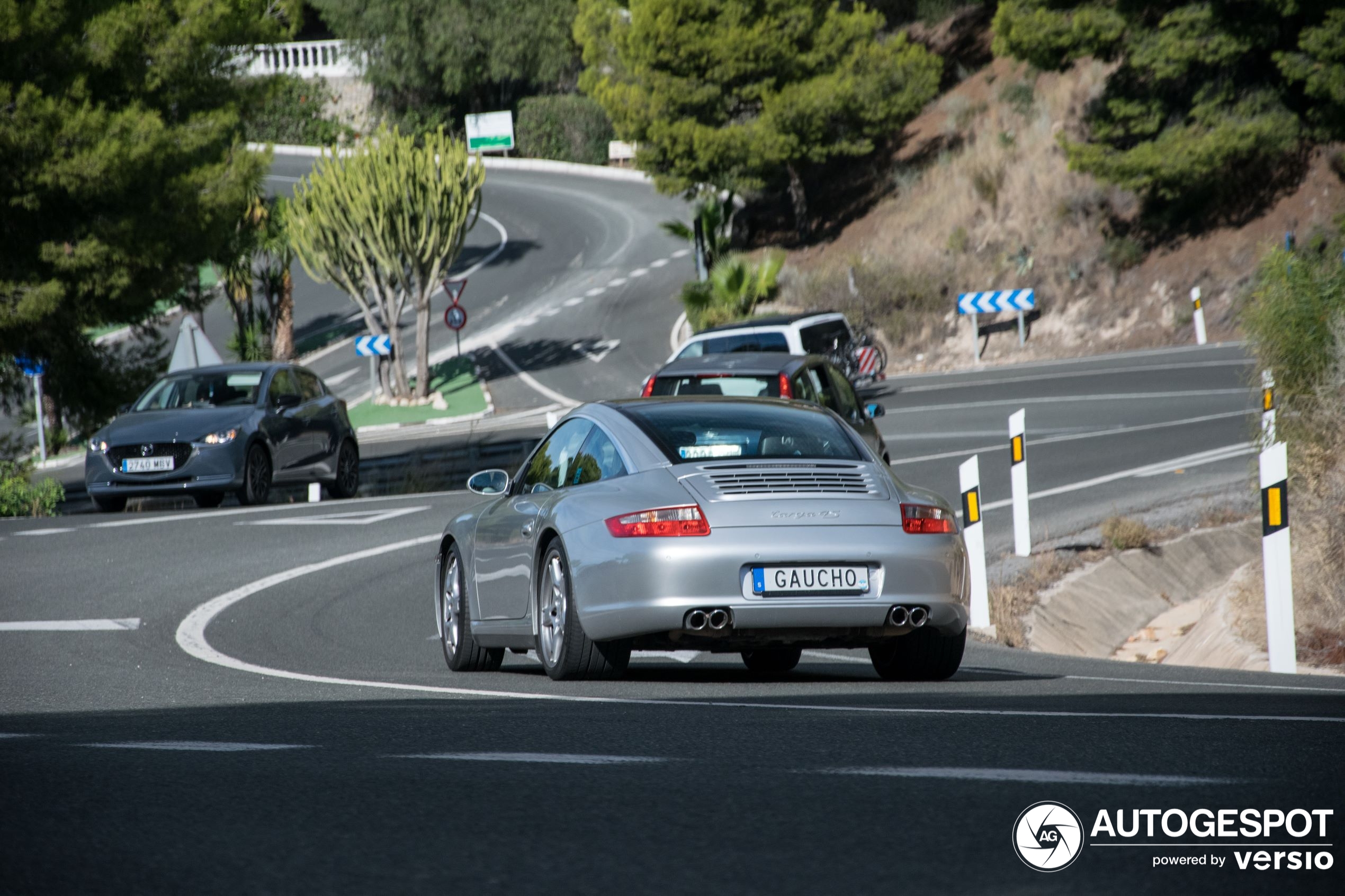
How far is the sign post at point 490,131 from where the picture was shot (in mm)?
85188

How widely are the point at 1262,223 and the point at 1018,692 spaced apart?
34.9 meters

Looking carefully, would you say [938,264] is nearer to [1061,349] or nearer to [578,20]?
[1061,349]

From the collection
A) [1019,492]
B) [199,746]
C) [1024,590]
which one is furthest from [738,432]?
[1019,492]

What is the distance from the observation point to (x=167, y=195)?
25.7m

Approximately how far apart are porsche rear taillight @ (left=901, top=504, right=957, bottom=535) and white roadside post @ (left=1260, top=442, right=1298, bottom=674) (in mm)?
3043

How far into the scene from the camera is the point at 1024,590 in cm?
1367

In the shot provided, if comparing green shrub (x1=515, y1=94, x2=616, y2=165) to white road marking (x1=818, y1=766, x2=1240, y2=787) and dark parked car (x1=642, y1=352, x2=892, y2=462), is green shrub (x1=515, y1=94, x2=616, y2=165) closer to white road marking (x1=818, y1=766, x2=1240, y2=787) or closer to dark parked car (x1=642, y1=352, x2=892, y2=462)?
dark parked car (x1=642, y1=352, x2=892, y2=462)

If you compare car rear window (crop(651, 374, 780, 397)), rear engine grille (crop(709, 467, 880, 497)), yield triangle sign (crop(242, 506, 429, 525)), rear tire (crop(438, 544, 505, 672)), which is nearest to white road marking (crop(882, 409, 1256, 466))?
car rear window (crop(651, 374, 780, 397))

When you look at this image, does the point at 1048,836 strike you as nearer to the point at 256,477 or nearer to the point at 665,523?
the point at 665,523

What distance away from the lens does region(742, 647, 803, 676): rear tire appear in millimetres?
9719

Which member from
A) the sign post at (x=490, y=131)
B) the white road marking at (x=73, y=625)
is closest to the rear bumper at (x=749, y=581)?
the white road marking at (x=73, y=625)

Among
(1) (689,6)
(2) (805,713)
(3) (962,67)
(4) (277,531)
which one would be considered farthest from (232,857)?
(3) (962,67)

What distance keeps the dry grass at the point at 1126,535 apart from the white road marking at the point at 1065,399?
42.2ft

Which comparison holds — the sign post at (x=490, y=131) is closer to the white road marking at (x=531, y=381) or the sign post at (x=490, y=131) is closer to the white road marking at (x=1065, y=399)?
the white road marking at (x=531, y=381)
